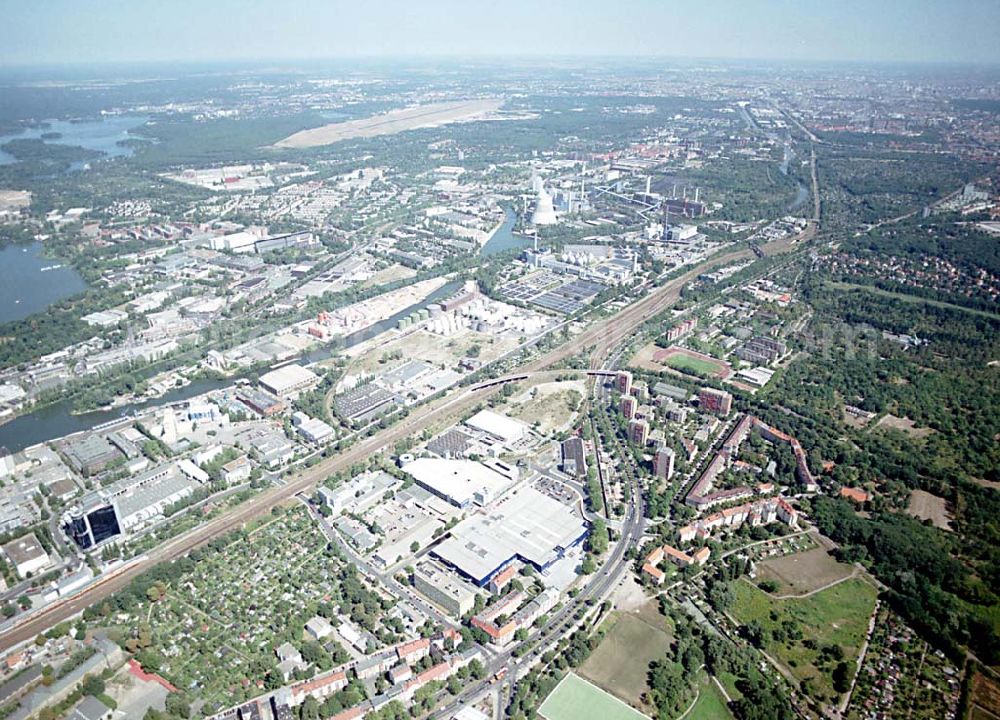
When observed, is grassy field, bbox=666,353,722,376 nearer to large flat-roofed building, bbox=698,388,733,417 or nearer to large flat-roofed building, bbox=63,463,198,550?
large flat-roofed building, bbox=698,388,733,417

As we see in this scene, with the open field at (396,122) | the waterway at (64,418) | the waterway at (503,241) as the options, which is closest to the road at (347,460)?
the waterway at (64,418)

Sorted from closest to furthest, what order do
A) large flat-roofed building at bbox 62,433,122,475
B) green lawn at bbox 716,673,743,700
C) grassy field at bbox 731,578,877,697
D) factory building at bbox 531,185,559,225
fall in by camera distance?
green lawn at bbox 716,673,743,700 < grassy field at bbox 731,578,877,697 < large flat-roofed building at bbox 62,433,122,475 < factory building at bbox 531,185,559,225

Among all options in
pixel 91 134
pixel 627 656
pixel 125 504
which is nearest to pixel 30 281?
pixel 125 504

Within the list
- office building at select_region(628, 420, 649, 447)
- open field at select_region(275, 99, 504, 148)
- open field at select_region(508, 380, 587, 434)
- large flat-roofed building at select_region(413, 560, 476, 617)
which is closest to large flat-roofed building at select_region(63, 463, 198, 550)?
large flat-roofed building at select_region(413, 560, 476, 617)

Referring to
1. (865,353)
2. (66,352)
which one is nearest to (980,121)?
(865,353)

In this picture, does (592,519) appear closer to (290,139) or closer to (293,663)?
(293,663)

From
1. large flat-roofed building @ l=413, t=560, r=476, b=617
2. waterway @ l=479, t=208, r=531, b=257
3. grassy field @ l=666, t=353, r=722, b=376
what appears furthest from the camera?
waterway @ l=479, t=208, r=531, b=257
